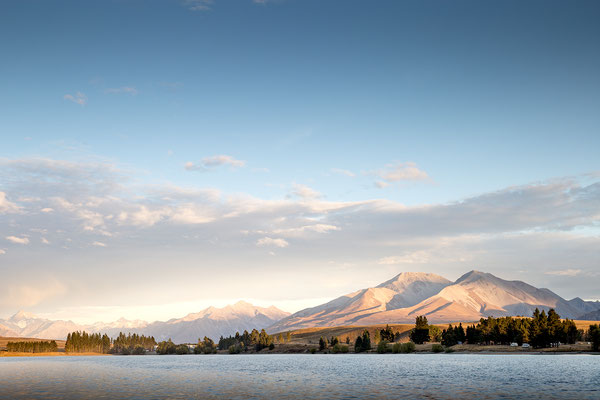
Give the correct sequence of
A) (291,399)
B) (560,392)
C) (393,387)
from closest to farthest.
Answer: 1. (291,399)
2. (560,392)
3. (393,387)

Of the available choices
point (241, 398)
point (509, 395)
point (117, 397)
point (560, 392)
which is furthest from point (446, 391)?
point (117, 397)

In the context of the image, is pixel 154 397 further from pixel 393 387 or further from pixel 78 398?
pixel 393 387

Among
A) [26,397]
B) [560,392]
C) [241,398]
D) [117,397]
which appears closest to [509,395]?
[560,392]

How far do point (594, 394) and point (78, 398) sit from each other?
71.0m

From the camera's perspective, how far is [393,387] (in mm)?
84875

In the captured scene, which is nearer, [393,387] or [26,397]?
[26,397]

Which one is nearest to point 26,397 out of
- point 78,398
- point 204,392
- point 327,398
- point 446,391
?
point 78,398

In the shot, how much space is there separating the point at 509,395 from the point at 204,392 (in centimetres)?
4481

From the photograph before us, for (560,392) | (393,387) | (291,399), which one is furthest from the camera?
(393,387)

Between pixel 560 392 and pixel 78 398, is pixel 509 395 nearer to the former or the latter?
pixel 560 392

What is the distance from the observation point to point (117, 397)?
70.7m

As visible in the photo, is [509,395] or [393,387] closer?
[509,395]

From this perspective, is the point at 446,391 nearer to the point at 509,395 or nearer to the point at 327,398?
the point at 509,395

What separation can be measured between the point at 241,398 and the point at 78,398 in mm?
22098
